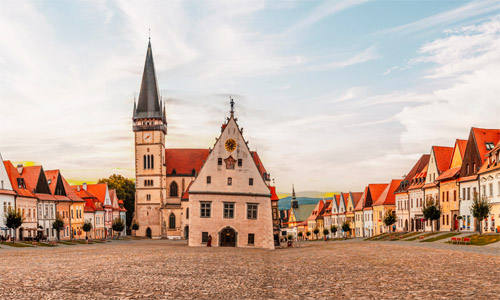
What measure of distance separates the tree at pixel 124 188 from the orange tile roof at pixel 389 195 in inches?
2580

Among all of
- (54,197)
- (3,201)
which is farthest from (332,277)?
(54,197)

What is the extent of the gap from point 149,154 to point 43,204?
4759cm

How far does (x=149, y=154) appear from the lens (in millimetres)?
129750

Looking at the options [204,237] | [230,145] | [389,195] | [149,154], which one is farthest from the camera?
[149,154]

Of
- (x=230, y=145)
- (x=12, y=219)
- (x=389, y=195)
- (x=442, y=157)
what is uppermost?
(x=230, y=145)

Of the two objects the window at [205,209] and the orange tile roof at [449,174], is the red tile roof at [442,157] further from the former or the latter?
the window at [205,209]

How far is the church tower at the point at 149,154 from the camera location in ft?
415

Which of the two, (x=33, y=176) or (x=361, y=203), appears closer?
(x=33, y=176)

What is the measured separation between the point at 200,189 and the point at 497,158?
30.5 m

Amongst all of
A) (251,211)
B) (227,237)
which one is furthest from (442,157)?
(227,237)

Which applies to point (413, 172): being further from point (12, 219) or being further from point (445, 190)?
point (12, 219)

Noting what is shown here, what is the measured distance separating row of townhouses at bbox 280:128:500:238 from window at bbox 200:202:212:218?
2715 centimetres

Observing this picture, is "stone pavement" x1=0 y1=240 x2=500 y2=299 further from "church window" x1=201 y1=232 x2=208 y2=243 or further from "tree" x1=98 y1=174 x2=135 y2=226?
"tree" x1=98 y1=174 x2=135 y2=226

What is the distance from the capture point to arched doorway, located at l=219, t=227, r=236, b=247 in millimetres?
61625
